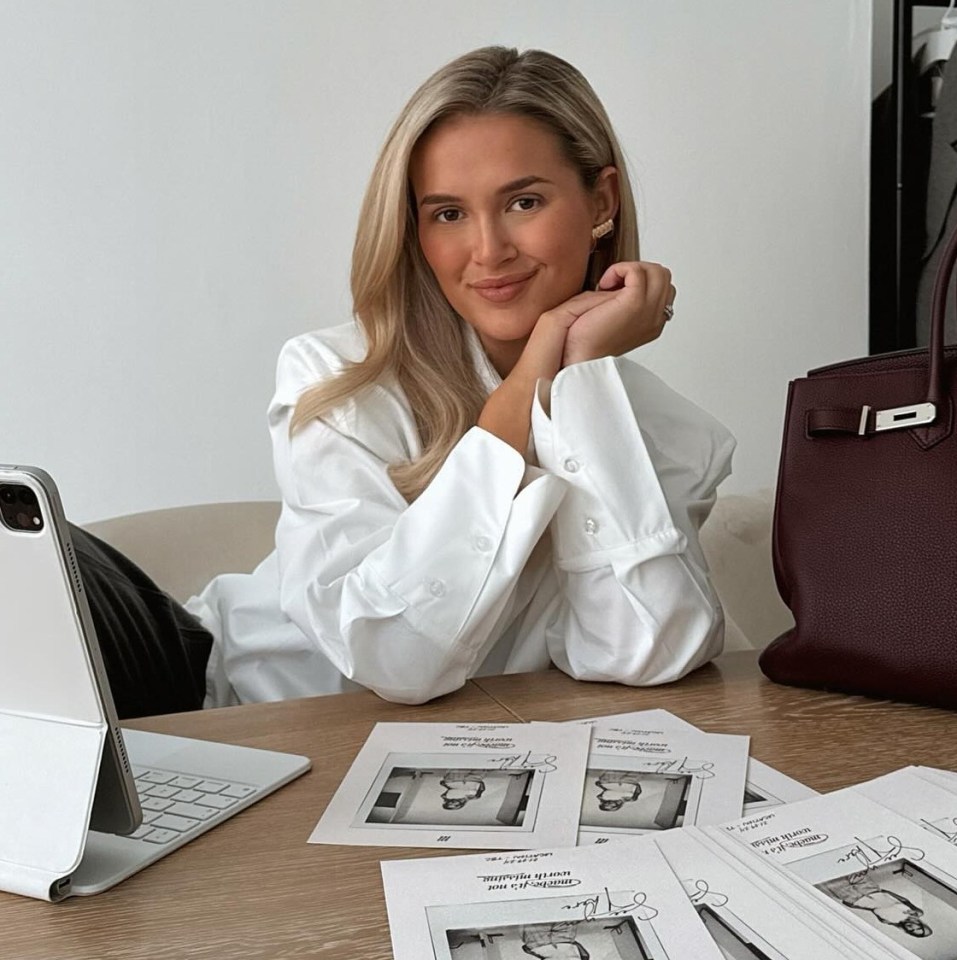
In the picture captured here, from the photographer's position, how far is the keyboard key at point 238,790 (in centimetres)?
83

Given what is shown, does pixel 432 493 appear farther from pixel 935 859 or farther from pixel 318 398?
pixel 935 859

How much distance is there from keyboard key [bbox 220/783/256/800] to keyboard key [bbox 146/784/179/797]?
36 mm

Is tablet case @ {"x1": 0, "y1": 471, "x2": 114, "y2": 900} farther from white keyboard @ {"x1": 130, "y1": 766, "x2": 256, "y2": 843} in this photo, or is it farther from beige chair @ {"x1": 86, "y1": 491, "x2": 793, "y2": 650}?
beige chair @ {"x1": 86, "y1": 491, "x2": 793, "y2": 650}

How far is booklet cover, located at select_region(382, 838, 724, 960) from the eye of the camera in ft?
1.94

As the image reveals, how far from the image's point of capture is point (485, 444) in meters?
1.18

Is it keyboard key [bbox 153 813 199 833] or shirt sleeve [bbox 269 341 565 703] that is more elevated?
shirt sleeve [bbox 269 341 565 703]

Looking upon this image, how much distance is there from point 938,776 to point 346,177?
176cm

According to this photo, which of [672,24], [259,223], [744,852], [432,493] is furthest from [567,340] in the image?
[672,24]
